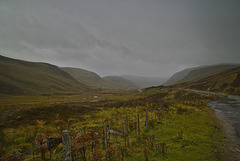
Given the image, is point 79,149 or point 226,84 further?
point 226,84

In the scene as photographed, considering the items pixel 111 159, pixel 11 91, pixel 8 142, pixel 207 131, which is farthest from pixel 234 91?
pixel 11 91

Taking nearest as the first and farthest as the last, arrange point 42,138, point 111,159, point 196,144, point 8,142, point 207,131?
point 111,159 → point 196,144 → point 42,138 → point 207,131 → point 8,142

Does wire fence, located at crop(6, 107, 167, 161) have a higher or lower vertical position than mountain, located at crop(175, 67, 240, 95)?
lower

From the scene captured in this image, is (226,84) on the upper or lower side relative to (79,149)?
upper

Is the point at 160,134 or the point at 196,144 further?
the point at 160,134

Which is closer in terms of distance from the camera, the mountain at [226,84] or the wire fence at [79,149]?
the wire fence at [79,149]

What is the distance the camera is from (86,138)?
8.39m

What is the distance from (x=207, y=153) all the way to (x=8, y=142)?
1998 cm

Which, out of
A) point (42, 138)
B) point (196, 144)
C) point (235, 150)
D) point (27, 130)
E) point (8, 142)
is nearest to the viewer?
point (235, 150)

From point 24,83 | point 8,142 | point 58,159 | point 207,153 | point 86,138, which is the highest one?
point 24,83

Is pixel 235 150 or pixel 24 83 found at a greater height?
pixel 24 83

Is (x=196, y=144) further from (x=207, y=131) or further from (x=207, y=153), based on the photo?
(x=207, y=131)

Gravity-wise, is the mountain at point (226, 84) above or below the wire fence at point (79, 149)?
above

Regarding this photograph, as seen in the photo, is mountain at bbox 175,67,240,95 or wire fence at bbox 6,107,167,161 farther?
mountain at bbox 175,67,240,95
